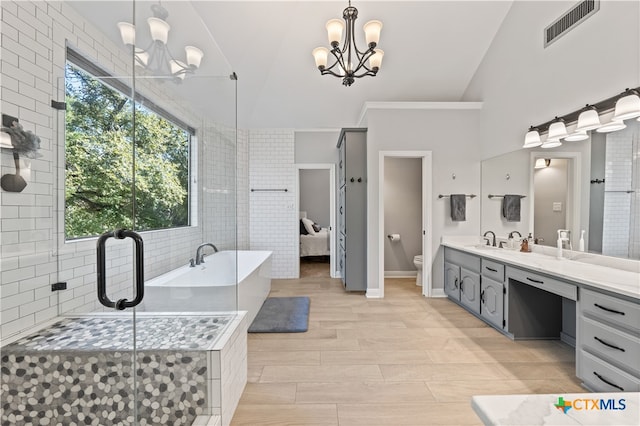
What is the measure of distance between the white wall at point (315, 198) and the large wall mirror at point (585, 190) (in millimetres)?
5036

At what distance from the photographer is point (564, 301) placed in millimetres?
2646

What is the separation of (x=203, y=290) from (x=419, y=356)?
1863mm

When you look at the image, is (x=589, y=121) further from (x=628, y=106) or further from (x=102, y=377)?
(x=102, y=377)

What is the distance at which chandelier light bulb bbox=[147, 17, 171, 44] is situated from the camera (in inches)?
70.7

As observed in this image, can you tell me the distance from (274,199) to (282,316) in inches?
98.6

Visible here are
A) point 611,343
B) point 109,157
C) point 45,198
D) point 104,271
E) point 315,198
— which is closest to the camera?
point 104,271

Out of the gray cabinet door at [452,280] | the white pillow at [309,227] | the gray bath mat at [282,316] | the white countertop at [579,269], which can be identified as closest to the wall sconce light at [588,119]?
the white countertop at [579,269]

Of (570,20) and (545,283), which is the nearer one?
(545,283)

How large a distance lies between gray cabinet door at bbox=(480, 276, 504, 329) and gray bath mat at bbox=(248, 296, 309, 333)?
1.93 meters

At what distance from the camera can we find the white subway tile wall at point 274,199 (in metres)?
5.23

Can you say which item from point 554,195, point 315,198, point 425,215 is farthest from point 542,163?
point 315,198

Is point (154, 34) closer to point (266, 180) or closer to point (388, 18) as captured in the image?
point (388, 18)

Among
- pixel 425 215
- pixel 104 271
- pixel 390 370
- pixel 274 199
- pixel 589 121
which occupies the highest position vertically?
pixel 589 121

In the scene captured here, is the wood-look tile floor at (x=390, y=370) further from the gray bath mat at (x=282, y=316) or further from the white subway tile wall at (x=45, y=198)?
the white subway tile wall at (x=45, y=198)
